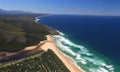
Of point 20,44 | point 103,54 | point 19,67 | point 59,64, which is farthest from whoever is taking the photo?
point 20,44

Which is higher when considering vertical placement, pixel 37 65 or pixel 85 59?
pixel 37 65

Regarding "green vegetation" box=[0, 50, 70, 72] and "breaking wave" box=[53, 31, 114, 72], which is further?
"breaking wave" box=[53, 31, 114, 72]

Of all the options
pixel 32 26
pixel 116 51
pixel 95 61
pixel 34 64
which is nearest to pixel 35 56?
pixel 34 64

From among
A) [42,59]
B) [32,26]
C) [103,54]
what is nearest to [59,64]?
[42,59]

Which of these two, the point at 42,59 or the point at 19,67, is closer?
the point at 19,67

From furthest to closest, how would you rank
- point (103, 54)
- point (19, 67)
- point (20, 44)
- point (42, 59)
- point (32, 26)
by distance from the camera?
point (32, 26), point (20, 44), point (103, 54), point (42, 59), point (19, 67)

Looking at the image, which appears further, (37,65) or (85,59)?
(85,59)

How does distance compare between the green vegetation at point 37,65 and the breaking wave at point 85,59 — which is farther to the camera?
the breaking wave at point 85,59

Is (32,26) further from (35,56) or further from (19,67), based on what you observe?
(19,67)
